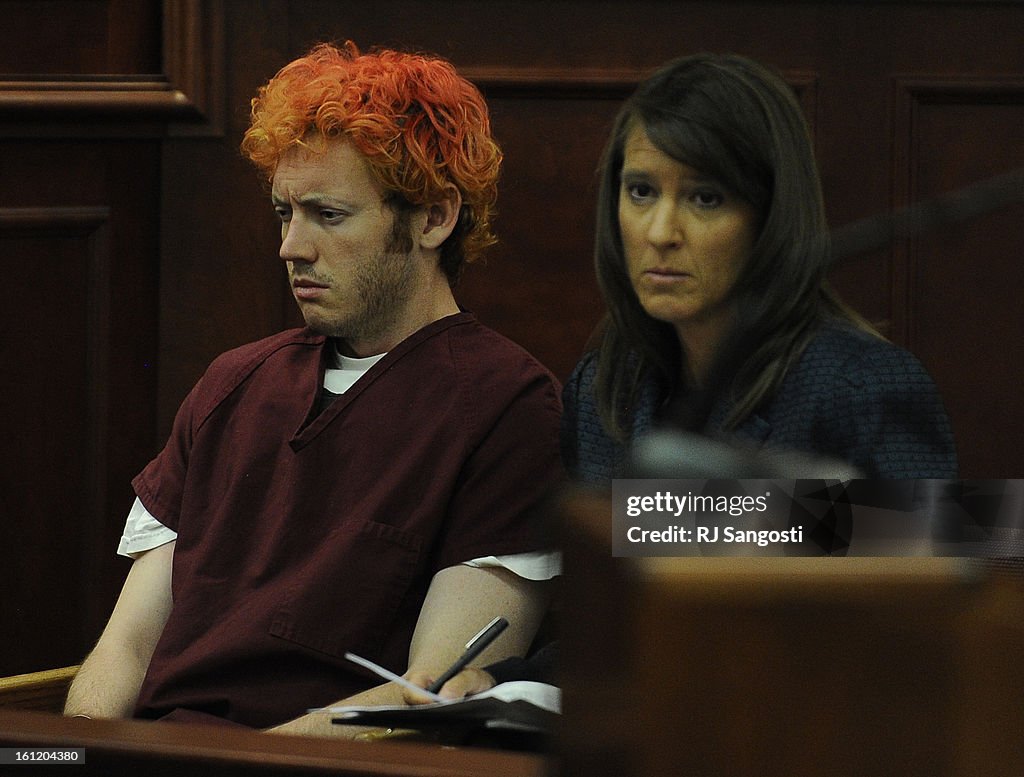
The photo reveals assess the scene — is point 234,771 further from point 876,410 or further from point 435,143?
point 435,143

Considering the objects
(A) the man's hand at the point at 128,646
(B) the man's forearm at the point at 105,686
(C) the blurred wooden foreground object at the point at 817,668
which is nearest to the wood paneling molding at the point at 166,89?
(A) the man's hand at the point at 128,646

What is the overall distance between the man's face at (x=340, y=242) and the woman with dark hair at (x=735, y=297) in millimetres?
435

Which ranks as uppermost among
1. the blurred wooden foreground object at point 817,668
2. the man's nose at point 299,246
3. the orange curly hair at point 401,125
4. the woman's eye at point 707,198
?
the orange curly hair at point 401,125

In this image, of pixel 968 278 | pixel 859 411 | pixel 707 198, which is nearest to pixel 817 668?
pixel 859 411

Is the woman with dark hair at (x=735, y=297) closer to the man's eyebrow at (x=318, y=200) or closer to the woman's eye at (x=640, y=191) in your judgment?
the woman's eye at (x=640, y=191)

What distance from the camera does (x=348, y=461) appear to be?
5.41 feet

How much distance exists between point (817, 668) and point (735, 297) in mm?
511

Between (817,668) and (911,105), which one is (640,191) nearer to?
(817,668)

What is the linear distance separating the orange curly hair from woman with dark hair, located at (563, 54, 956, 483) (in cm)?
43

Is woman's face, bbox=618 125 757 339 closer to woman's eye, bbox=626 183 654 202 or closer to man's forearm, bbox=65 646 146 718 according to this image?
woman's eye, bbox=626 183 654 202

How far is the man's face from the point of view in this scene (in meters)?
1.69

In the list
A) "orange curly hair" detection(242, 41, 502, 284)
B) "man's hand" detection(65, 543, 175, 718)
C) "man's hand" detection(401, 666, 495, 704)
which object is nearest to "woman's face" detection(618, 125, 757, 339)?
"man's hand" detection(401, 666, 495, 704)

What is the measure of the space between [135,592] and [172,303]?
1.92 ft

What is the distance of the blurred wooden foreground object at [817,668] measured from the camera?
0.67 m
